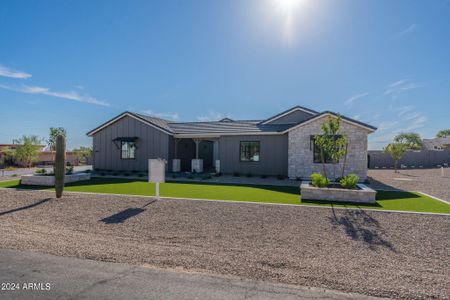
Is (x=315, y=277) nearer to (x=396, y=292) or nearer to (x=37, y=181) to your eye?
(x=396, y=292)

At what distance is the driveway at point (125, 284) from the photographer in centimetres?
337

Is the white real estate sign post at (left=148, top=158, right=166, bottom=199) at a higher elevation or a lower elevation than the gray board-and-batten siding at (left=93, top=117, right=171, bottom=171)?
lower

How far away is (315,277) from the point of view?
3939mm

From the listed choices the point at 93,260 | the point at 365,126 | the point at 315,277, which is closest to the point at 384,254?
the point at 315,277

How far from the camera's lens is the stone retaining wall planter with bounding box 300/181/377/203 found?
932 cm

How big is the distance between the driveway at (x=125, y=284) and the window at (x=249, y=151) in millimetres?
13701

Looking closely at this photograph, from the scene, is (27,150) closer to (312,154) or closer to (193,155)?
(193,155)

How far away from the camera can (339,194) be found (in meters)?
9.66

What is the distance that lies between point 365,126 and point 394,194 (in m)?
4.75

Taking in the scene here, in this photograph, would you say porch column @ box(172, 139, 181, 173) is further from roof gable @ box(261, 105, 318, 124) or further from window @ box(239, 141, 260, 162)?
roof gable @ box(261, 105, 318, 124)

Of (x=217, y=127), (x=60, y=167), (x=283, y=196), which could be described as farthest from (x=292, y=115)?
(x=60, y=167)

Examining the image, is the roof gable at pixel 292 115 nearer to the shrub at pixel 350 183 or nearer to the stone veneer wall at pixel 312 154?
the stone veneer wall at pixel 312 154

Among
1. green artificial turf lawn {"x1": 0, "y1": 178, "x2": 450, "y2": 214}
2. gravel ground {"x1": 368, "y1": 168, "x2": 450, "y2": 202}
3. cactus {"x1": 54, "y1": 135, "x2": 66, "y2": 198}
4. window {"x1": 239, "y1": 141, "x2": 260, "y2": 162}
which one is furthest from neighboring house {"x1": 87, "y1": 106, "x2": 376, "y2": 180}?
cactus {"x1": 54, "y1": 135, "x2": 66, "y2": 198}

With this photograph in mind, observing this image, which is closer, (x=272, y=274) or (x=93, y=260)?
(x=272, y=274)
